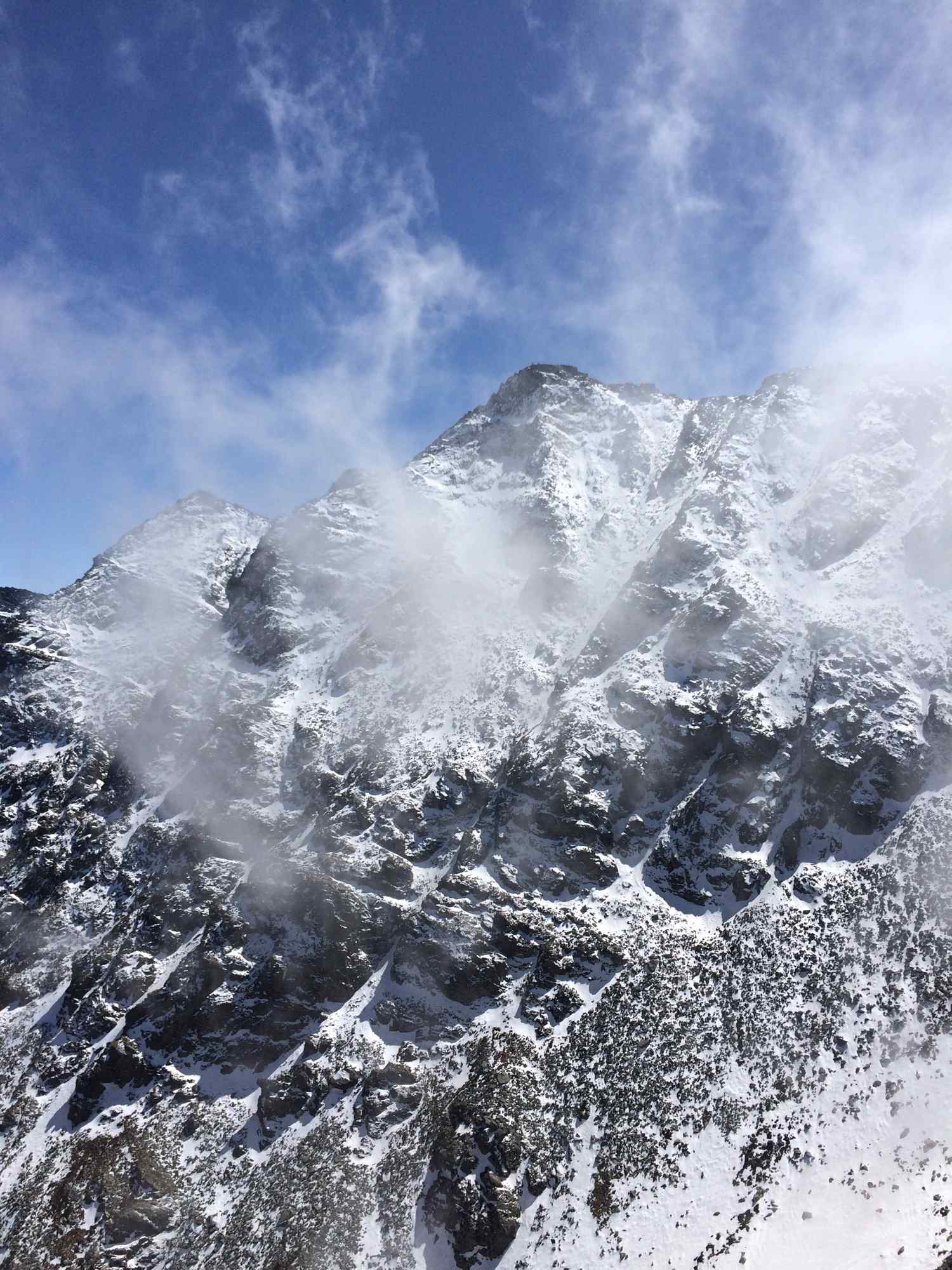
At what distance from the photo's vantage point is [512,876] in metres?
73.6

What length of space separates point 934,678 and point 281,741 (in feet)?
271

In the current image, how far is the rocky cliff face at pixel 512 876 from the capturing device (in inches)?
2067

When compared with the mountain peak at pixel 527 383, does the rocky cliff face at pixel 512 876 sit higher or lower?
lower

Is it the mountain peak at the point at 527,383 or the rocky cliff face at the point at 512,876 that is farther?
the mountain peak at the point at 527,383

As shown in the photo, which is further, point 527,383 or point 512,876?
point 527,383

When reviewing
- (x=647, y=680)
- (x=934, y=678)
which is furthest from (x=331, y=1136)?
(x=934, y=678)

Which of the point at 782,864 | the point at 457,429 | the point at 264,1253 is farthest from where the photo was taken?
the point at 457,429

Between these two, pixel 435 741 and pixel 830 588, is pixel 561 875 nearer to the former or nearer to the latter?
pixel 435 741

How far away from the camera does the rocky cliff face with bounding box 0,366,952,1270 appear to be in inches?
2067

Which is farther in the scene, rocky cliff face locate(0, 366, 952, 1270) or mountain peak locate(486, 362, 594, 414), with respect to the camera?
mountain peak locate(486, 362, 594, 414)

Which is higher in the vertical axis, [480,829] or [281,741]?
[281,741]

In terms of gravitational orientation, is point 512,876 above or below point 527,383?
below

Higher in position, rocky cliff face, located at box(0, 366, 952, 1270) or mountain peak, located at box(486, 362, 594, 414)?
mountain peak, located at box(486, 362, 594, 414)

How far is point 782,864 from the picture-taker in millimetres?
71062
